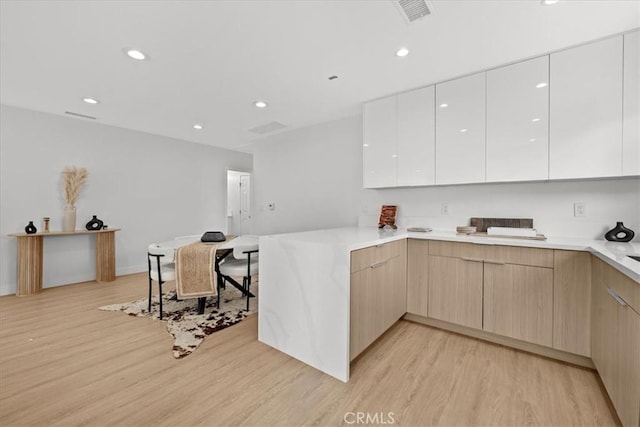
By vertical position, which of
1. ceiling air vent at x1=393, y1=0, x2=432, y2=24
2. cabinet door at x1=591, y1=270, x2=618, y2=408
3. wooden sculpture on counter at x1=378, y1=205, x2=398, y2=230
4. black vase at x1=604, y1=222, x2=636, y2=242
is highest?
ceiling air vent at x1=393, y1=0, x2=432, y2=24

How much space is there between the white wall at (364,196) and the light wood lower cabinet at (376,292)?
32.8 inches

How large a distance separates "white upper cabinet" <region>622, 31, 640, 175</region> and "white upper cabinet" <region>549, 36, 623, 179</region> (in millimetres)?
26

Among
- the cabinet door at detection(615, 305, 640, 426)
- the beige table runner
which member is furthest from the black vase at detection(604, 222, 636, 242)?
the beige table runner

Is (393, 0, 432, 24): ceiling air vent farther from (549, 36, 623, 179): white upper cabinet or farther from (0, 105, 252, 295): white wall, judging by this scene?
(0, 105, 252, 295): white wall

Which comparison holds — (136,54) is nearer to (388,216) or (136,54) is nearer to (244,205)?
(388,216)

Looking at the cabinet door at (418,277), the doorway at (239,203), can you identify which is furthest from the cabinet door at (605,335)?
the doorway at (239,203)

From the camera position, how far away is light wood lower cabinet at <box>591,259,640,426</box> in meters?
1.22

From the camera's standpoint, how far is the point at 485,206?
8.85ft

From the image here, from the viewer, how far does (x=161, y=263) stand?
114 inches

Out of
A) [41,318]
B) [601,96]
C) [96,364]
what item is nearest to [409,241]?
[601,96]

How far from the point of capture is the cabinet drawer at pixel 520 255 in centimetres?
198

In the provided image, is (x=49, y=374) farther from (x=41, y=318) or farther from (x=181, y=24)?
(x=181, y=24)

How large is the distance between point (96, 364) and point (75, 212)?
305 centimetres

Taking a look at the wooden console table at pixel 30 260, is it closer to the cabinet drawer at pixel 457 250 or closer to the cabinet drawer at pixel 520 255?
the cabinet drawer at pixel 457 250
